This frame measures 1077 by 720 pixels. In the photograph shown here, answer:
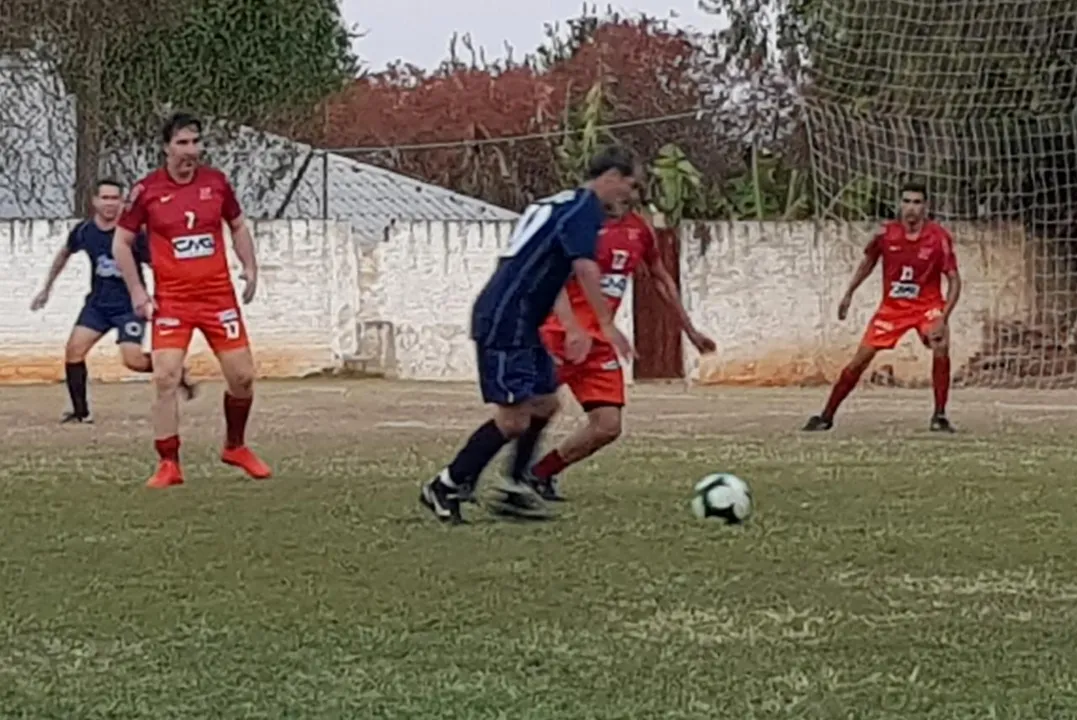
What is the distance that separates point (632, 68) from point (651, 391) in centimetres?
2347

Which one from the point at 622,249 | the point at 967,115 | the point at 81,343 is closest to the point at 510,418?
the point at 622,249

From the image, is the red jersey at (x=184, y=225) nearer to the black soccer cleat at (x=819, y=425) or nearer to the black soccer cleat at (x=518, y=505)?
the black soccer cleat at (x=518, y=505)

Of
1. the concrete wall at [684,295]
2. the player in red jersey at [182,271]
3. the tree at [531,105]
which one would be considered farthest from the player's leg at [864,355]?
the tree at [531,105]

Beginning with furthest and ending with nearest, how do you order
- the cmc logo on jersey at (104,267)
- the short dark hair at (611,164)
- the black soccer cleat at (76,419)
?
the black soccer cleat at (76,419), the cmc logo on jersey at (104,267), the short dark hair at (611,164)

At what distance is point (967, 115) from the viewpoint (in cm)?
2517

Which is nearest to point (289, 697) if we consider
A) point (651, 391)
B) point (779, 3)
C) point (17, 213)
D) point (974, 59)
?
point (651, 391)

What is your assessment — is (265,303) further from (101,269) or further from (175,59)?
(101,269)

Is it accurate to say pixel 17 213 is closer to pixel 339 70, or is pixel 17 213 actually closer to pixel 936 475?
pixel 339 70

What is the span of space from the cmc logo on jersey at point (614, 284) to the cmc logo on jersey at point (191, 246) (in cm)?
204

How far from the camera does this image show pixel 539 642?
6.49 m

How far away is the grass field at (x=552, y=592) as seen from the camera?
18.8ft

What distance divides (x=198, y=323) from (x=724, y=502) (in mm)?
3384

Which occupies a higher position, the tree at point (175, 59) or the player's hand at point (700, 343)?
the tree at point (175, 59)

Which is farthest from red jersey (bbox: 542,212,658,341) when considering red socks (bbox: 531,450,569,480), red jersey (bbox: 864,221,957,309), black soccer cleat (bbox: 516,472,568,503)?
red jersey (bbox: 864,221,957,309)
